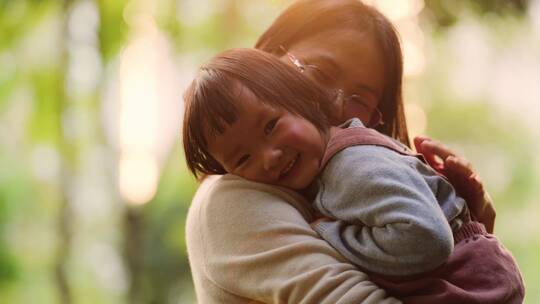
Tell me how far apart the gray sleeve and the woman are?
0.03 metres

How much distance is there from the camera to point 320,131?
926 mm

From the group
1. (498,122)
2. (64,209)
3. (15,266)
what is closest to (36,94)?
(64,209)

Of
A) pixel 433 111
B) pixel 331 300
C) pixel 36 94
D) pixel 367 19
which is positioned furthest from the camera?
pixel 433 111

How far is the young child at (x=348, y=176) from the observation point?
779mm

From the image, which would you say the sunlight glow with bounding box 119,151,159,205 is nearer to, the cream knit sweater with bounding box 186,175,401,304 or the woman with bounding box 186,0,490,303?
the woman with bounding box 186,0,490,303

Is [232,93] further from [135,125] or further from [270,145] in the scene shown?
[135,125]

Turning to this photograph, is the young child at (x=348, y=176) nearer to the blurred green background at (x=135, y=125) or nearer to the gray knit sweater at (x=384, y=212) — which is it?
the gray knit sweater at (x=384, y=212)

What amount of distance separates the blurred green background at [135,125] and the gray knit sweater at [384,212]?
217cm

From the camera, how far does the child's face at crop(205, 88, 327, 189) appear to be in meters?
0.89

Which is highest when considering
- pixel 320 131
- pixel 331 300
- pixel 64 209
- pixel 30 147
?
pixel 320 131

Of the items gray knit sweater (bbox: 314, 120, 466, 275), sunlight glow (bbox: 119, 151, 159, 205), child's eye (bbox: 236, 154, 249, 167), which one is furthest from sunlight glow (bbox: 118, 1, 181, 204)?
gray knit sweater (bbox: 314, 120, 466, 275)

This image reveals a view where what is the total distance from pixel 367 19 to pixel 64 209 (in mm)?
2565

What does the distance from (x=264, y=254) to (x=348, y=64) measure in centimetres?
37

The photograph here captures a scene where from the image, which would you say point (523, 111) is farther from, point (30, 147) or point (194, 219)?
point (194, 219)
